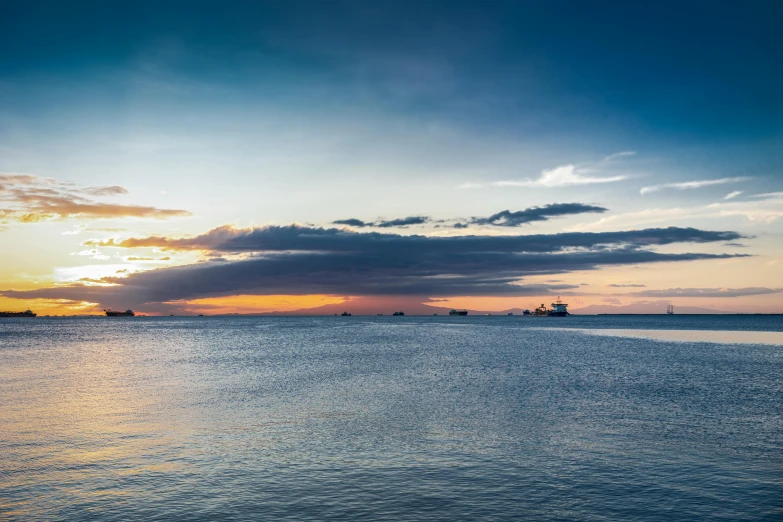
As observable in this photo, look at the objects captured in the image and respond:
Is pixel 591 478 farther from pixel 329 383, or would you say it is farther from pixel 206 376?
pixel 206 376

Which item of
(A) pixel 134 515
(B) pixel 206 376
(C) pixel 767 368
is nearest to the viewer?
(A) pixel 134 515

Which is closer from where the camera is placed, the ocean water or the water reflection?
the ocean water

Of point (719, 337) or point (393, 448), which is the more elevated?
point (393, 448)

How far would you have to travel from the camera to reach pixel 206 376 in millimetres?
58594

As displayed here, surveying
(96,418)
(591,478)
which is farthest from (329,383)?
(591,478)

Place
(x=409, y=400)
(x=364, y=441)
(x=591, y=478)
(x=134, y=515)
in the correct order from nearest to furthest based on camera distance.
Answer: (x=134, y=515) < (x=591, y=478) < (x=364, y=441) < (x=409, y=400)

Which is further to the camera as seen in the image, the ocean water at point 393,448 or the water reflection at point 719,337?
the water reflection at point 719,337

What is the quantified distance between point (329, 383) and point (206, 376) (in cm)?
1524

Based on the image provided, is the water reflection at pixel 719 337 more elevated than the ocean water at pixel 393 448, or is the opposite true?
the ocean water at pixel 393 448

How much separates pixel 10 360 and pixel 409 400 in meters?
67.0

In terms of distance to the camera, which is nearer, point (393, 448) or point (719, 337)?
point (393, 448)

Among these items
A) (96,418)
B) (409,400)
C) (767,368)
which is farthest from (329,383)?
(767,368)

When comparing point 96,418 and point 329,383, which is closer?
point 96,418

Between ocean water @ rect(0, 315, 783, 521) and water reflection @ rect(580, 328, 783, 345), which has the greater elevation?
ocean water @ rect(0, 315, 783, 521)
